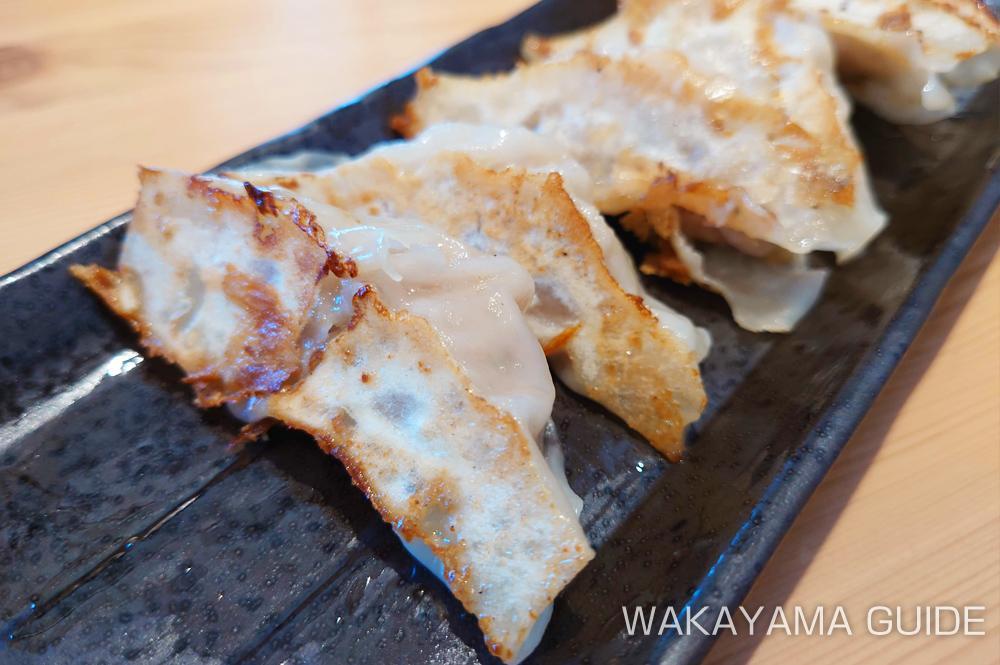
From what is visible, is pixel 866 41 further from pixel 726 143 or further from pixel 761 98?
pixel 726 143

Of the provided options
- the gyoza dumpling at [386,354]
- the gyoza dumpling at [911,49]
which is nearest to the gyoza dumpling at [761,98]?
the gyoza dumpling at [911,49]

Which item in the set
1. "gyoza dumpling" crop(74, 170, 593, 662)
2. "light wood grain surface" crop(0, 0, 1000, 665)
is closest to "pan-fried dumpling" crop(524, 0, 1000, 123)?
"light wood grain surface" crop(0, 0, 1000, 665)

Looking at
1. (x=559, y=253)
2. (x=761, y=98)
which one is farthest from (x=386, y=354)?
(x=761, y=98)

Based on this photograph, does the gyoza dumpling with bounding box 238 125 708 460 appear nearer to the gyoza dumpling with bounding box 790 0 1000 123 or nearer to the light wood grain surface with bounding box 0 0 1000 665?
the light wood grain surface with bounding box 0 0 1000 665

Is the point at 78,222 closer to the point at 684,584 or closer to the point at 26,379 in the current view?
the point at 26,379

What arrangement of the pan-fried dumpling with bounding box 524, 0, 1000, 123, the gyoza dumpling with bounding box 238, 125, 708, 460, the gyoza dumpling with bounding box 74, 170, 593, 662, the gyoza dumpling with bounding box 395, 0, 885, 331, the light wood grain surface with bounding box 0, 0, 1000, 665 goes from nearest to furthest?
the gyoza dumpling with bounding box 74, 170, 593, 662
the light wood grain surface with bounding box 0, 0, 1000, 665
the gyoza dumpling with bounding box 238, 125, 708, 460
the gyoza dumpling with bounding box 395, 0, 885, 331
the pan-fried dumpling with bounding box 524, 0, 1000, 123

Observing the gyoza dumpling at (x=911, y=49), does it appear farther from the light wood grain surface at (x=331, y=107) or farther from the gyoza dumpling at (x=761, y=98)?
the light wood grain surface at (x=331, y=107)

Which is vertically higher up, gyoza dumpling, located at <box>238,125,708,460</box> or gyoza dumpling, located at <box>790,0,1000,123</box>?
gyoza dumpling, located at <box>790,0,1000,123</box>
